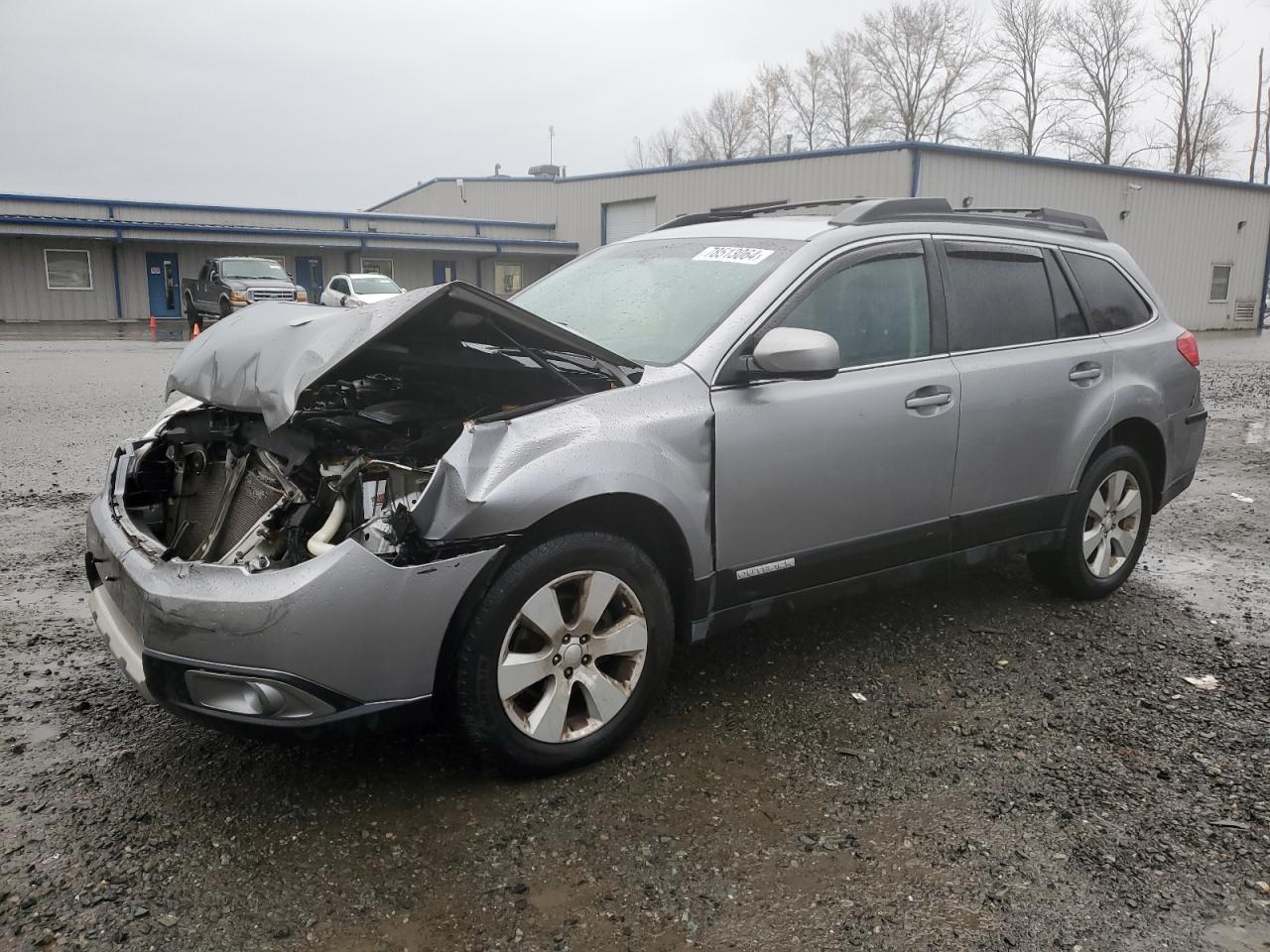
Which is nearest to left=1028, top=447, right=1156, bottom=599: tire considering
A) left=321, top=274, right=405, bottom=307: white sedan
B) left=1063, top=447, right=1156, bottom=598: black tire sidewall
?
left=1063, top=447, right=1156, bottom=598: black tire sidewall

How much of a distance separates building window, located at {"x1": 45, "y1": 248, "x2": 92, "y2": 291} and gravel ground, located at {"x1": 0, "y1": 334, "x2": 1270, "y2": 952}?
3425cm

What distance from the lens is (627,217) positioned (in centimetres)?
3516

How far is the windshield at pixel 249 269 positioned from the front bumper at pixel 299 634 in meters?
25.4

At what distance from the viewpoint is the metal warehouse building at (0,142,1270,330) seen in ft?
82.8

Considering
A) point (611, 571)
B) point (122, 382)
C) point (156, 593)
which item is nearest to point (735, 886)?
point (611, 571)

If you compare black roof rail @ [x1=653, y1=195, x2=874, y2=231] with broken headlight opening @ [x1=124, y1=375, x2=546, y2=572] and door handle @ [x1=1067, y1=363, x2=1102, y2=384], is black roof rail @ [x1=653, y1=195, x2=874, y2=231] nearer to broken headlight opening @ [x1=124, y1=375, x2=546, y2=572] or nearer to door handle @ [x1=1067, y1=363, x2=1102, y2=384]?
door handle @ [x1=1067, y1=363, x2=1102, y2=384]

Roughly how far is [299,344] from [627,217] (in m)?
33.1

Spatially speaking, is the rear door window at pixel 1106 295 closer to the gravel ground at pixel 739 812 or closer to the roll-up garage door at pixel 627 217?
the gravel ground at pixel 739 812

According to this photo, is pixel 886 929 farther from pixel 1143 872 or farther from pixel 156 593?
pixel 156 593

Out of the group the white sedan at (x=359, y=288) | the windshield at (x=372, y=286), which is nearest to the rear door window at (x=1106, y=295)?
the white sedan at (x=359, y=288)

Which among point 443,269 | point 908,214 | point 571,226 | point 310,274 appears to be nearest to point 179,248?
point 310,274

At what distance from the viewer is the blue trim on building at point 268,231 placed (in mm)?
32219

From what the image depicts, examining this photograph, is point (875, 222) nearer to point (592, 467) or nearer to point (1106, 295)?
point (1106, 295)

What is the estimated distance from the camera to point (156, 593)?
2.76 meters
